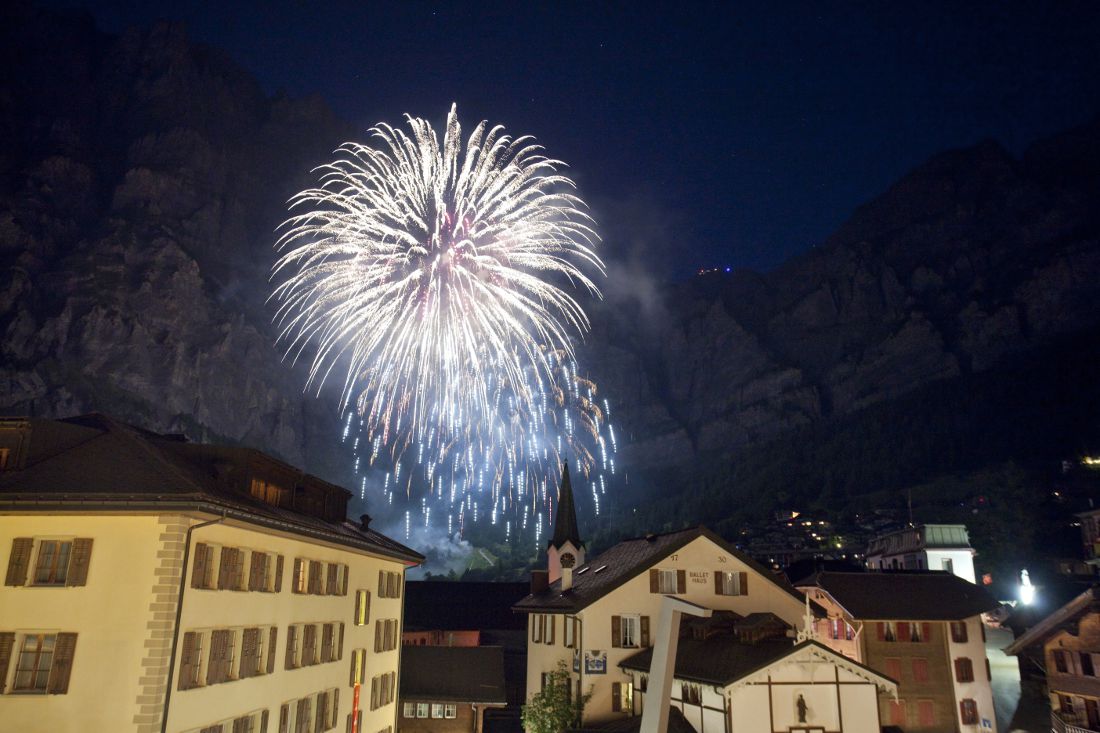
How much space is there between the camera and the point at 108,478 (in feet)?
77.7

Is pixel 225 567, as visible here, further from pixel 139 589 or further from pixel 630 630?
pixel 630 630

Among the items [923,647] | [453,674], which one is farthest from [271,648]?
[923,647]

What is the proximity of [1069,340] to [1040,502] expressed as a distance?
65.2m

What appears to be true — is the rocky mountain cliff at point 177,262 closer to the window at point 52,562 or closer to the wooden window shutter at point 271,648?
the wooden window shutter at point 271,648

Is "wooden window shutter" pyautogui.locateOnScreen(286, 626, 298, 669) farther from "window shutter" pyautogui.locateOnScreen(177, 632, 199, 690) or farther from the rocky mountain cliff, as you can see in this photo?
the rocky mountain cliff

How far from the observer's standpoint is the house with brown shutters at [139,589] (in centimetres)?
2139

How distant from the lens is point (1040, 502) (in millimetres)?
120562

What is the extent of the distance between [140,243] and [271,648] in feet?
457

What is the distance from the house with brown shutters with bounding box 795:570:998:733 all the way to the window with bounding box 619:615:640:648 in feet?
48.2

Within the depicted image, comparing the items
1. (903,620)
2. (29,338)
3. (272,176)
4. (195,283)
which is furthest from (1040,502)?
(272,176)

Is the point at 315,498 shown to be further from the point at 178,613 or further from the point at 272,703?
the point at 178,613

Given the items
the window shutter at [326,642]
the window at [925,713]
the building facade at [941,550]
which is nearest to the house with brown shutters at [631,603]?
the window at [925,713]

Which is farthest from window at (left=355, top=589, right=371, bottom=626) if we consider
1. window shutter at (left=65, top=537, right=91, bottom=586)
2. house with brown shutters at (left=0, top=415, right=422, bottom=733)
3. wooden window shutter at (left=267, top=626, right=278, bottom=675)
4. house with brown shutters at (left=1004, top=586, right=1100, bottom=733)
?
house with brown shutters at (left=1004, top=586, right=1100, bottom=733)

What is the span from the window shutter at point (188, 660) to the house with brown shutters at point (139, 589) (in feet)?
0.21
